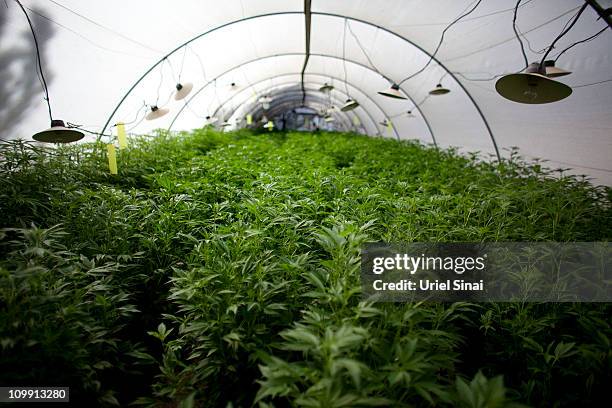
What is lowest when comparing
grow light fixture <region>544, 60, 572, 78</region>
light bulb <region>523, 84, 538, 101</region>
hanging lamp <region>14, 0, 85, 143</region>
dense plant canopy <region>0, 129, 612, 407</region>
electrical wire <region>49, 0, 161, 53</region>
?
dense plant canopy <region>0, 129, 612, 407</region>

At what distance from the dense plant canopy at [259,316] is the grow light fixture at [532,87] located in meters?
0.83

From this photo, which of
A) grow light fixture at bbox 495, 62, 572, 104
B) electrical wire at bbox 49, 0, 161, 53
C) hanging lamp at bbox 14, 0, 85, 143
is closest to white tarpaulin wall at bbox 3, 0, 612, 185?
electrical wire at bbox 49, 0, 161, 53

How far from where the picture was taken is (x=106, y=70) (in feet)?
15.3

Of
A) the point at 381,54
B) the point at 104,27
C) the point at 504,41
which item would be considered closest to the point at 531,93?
the point at 504,41

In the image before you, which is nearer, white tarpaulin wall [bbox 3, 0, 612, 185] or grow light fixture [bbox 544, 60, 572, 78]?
grow light fixture [bbox 544, 60, 572, 78]

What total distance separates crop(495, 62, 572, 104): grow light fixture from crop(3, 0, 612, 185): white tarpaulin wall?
2.27 metres

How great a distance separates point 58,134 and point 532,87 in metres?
3.92

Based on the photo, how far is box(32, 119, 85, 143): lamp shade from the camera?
2.51 m

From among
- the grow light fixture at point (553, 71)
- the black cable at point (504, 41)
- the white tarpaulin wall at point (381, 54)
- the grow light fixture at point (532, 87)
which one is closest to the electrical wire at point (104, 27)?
the white tarpaulin wall at point (381, 54)

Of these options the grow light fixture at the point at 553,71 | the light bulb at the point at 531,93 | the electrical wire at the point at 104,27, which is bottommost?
the light bulb at the point at 531,93

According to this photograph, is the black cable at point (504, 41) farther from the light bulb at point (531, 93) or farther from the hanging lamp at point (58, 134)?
the hanging lamp at point (58, 134)

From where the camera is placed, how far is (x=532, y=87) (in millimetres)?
2076

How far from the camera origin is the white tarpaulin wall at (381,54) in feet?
12.0

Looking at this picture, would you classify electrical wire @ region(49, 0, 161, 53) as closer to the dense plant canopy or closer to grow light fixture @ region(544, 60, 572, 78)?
the dense plant canopy
